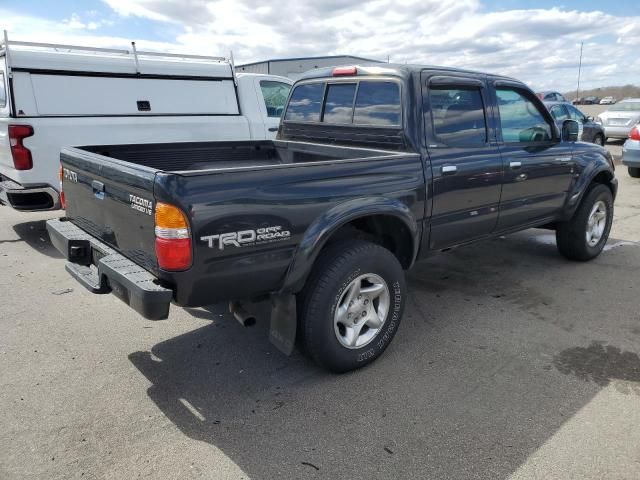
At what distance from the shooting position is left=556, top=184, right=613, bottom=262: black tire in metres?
5.18

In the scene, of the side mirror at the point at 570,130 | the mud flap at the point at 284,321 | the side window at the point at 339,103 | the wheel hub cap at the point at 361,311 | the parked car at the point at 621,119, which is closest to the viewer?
the mud flap at the point at 284,321

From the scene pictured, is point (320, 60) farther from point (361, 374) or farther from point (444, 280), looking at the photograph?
point (361, 374)

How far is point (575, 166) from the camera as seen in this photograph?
4.92 metres

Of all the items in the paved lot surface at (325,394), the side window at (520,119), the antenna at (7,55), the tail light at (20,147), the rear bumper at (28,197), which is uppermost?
the antenna at (7,55)

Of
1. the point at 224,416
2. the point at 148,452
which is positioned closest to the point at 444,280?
the point at 224,416

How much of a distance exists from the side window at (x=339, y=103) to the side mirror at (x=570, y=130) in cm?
213

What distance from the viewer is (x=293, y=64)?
2695cm

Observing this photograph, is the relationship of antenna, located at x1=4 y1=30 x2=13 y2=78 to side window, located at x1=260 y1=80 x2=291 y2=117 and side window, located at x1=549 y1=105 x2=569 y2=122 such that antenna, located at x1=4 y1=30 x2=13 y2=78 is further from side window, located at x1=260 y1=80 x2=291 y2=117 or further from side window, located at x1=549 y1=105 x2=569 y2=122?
side window, located at x1=549 y1=105 x2=569 y2=122

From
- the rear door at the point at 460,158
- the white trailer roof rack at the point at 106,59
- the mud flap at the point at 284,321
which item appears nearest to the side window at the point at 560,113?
the white trailer roof rack at the point at 106,59

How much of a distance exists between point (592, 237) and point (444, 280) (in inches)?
71.4

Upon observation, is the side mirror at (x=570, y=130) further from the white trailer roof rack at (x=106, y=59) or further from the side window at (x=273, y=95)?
the white trailer roof rack at (x=106, y=59)

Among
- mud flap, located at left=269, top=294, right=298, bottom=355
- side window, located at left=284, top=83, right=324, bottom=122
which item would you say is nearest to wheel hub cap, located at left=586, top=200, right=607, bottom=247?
side window, located at left=284, top=83, right=324, bottom=122

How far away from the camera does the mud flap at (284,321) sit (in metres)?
2.94

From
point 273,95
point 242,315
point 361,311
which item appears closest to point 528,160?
point 361,311
